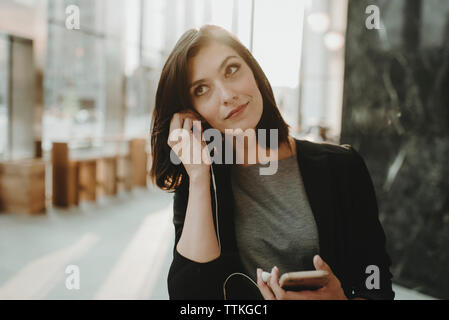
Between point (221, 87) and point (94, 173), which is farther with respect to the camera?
point (94, 173)

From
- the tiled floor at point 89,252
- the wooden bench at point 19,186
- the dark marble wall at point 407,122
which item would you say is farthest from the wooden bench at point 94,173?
the dark marble wall at point 407,122

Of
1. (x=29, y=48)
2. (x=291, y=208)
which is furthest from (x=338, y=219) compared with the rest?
(x=29, y=48)

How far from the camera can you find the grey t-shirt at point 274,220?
Answer: 1.00 meters

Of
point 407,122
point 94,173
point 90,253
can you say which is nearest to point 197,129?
point 407,122

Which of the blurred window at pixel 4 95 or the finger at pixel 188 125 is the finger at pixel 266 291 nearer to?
the finger at pixel 188 125

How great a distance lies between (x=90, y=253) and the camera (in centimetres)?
357

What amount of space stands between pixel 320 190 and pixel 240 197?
214mm

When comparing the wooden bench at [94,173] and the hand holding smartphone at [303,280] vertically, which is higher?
the hand holding smartphone at [303,280]

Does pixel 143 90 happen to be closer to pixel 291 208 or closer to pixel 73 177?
pixel 73 177

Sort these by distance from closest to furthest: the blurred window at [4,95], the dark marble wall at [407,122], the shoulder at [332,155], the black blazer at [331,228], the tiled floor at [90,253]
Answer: the black blazer at [331,228] < the shoulder at [332,155] < the dark marble wall at [407,122] < the tiled floor at [90,253] < the blurred window at [4,95]

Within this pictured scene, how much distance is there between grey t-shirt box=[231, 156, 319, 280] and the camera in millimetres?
1001

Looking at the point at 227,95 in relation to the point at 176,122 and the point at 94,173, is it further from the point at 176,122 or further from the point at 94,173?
the point at 94,173

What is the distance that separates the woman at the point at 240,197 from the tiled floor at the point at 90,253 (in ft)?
4.62

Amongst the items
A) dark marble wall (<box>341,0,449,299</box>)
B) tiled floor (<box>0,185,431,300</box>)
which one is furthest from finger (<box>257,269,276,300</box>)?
dark marble wall (<box>341,0,449,299</box>)
